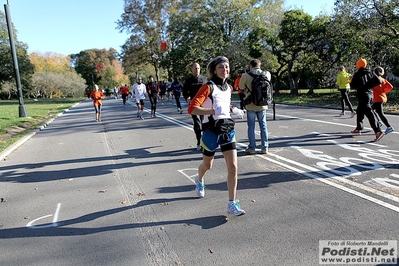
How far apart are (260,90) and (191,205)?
3.11m

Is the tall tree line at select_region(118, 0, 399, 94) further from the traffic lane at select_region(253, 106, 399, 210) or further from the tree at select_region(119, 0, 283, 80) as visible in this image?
the traffic lane at select_region(253, 106, 399, 210)

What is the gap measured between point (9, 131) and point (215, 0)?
2747 centimetres

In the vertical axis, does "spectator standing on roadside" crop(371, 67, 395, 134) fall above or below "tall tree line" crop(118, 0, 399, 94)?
below

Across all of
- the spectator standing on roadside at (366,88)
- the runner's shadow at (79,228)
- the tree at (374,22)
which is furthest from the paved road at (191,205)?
the tree at (374,22)

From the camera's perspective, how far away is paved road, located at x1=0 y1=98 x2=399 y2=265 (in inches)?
131

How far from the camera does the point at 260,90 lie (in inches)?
259

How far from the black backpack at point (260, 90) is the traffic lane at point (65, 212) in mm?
3168

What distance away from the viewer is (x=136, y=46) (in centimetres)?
Answer: 5219

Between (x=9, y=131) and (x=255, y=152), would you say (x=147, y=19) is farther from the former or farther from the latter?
(x=255, y=152)

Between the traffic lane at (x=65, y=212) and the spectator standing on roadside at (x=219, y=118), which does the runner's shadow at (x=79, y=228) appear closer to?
the traffic lane at (x=65, y=212)

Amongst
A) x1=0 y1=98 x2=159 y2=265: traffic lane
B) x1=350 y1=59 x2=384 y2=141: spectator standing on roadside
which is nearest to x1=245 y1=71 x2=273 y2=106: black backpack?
x1=350 y1=59 x2=384 y2=141: spectator standing on roadside

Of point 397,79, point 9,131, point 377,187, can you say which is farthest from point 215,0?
point 377,187

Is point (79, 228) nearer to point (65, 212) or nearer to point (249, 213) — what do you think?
point (65, 212)

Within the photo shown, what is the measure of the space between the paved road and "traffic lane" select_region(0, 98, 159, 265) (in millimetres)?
19
